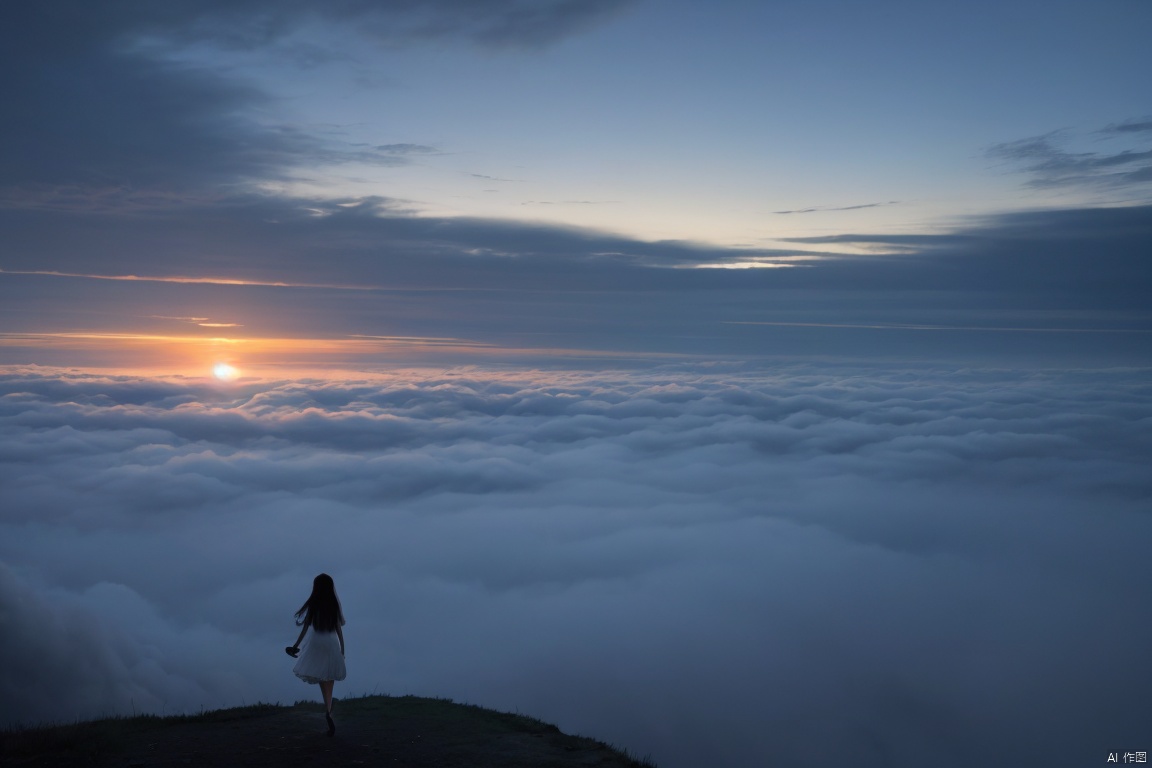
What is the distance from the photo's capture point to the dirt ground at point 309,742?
12.9 m

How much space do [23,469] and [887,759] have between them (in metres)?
209

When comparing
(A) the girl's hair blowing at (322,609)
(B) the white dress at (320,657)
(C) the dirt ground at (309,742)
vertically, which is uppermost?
(A) the girl's hair blowing at (322,609)

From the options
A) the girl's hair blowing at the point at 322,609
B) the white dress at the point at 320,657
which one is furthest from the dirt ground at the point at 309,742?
the girl's hair blowing at the point at 322,609

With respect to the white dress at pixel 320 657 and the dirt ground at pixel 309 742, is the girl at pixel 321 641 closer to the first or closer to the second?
the white dress at pixel 320 657

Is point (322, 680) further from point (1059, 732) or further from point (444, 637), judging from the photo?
point (1059, 732)

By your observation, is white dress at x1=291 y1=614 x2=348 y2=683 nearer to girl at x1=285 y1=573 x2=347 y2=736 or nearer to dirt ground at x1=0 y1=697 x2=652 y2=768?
girl at x1=285 y1=573 x2=347 y2=736

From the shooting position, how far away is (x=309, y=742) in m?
13.9

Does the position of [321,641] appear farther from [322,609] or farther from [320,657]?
[322,609]

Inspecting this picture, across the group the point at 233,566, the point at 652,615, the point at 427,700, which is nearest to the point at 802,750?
the point at 652,615

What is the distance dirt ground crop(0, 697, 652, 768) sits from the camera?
1287 centimetres

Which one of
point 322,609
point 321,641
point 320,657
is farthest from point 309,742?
point 322,609

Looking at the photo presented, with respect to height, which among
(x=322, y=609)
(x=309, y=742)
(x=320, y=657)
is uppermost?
(x=322, y=609)

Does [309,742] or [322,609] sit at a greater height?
[322,609]

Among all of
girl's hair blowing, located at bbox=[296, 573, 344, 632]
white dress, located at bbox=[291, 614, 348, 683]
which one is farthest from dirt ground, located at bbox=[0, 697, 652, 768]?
girl's hair blowing, located at bbox=[296, 573, 344, 632]
